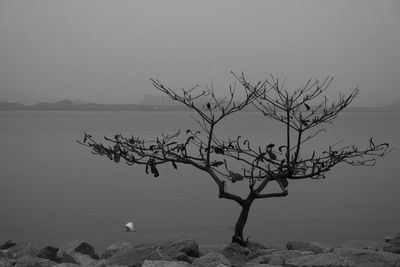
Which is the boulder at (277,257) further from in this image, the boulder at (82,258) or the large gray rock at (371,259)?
the boulder at (82,258)

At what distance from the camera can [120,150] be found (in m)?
6.18

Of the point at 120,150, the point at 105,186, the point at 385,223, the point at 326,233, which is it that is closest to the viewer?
the point at 120,150

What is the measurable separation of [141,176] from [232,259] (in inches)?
458

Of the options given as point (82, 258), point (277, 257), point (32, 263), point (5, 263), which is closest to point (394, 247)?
point (277, 257)

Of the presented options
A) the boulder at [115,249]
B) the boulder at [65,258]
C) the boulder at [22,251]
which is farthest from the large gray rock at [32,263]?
the boulder at [115,249]

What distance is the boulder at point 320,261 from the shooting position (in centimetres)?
446

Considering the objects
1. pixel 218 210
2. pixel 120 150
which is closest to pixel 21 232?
pixel 218 210

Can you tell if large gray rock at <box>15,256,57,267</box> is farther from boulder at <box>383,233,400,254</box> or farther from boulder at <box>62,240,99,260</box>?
boulder at <box>383,233,400,254</box>

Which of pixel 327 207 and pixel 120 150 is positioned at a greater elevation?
pixel 120 150

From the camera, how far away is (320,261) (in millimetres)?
4535

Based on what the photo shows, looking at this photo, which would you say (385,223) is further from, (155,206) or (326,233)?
(155,206)

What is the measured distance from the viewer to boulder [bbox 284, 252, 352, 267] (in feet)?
14.6

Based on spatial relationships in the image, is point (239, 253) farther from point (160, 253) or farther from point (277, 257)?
point (160, 253)

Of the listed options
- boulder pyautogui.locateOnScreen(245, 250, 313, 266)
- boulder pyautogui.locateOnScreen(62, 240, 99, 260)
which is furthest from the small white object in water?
boulder pyautogui.locateOnScreen(245, 250, 313, 266)
